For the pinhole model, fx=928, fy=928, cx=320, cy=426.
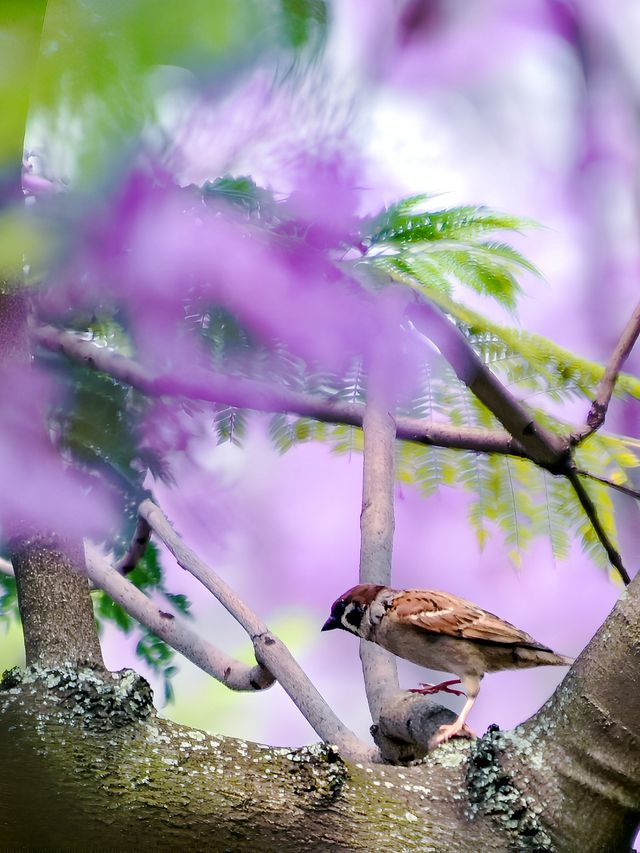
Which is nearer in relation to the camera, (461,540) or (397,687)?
(397,687)

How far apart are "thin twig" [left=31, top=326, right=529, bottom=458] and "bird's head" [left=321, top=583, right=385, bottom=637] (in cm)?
11

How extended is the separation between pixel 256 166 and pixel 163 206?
0.20 feet

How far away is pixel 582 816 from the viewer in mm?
299

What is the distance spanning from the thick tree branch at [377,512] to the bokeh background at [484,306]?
0.07 metres

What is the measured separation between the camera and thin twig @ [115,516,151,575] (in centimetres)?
62

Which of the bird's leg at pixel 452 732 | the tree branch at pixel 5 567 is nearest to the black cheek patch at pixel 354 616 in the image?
the bird's leg at pixel 452 732

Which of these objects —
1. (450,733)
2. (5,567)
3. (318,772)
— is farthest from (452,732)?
(5,567)

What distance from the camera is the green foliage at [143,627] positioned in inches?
25.5

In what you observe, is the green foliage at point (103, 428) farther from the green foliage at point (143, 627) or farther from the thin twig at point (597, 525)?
the thin twig at point (597, 525)

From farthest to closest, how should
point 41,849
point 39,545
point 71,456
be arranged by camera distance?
point 71,456 → point 39,545 → point 41,849

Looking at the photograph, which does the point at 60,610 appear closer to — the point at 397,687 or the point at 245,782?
the point at 245,782

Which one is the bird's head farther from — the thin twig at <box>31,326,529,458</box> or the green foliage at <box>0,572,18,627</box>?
the green foliage at <box>0,572,18,627</box>

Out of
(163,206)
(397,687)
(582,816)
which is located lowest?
(582,816)

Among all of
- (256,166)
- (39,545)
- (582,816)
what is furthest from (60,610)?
(256,166)
